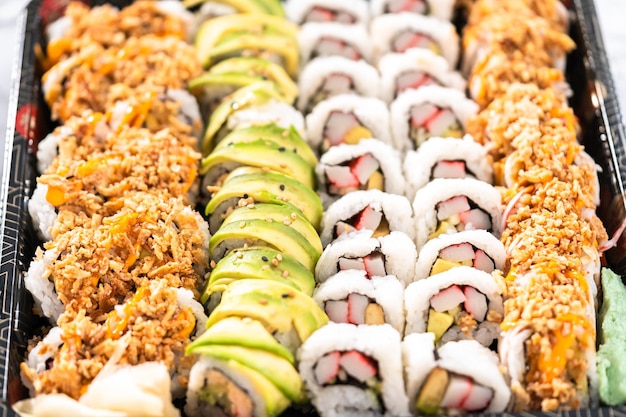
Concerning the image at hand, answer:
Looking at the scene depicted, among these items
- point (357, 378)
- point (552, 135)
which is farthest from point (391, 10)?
point (357, 378)

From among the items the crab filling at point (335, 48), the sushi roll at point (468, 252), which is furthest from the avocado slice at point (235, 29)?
the sushi roll at point (468, 252)

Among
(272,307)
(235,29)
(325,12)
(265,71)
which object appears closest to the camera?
(272,307)

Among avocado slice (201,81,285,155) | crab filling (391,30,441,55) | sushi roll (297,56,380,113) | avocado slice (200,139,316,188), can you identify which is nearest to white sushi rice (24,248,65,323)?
avocado slice (200,139,316,188)

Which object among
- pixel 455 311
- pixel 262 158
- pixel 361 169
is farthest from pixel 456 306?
pixel 262 158

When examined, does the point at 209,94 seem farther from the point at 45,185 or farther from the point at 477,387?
the point at 477,387

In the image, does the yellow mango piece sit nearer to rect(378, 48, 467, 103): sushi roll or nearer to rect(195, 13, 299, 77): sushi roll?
rect(378, 48, 467, 103): sushi roll

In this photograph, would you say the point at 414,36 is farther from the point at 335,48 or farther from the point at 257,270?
the point at 257,270
